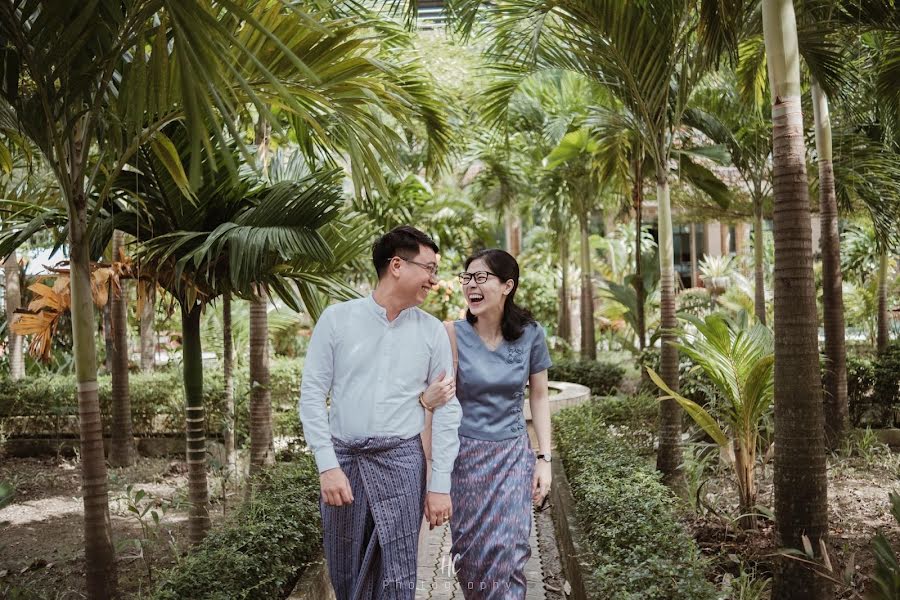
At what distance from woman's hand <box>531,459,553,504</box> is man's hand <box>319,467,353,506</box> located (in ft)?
3.22

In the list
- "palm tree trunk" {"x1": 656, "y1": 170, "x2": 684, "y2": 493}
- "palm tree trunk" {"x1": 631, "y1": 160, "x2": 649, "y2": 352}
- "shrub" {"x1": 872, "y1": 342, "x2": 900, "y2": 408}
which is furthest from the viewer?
"palm tree trunk" {"x1": 631, "y1": 160, "x2": 649, "y2": 352}

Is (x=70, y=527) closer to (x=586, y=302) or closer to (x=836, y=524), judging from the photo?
(x=836, y=524)

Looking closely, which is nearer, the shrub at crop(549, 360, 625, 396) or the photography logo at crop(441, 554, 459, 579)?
the photography logo at crop(441, 554, 459, 579)

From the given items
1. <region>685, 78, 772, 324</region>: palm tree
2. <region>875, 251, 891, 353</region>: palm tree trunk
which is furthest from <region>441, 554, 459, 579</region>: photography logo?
<region>875, 251, 891, 353</region>: palm tree trunk

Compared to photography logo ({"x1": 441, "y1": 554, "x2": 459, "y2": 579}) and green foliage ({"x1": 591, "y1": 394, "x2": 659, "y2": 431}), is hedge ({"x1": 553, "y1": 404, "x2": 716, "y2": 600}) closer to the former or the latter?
photography logo ({"x1": 441, "y1": 554, "x2": 459, "y2": 579})

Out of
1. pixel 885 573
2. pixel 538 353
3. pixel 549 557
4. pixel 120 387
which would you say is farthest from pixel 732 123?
pixel 885 573

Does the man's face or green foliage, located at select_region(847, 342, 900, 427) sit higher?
the man's face

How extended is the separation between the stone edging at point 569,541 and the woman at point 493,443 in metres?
0.46

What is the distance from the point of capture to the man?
293 cm

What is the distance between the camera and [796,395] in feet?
12.6

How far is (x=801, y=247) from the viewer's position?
151 inches

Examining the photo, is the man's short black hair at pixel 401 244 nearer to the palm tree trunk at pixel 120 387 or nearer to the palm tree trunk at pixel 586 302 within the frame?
the palm tree trunk at pixel 120 387

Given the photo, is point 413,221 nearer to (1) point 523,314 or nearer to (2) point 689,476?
(2) point 689,476

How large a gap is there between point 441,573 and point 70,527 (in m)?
3.18
